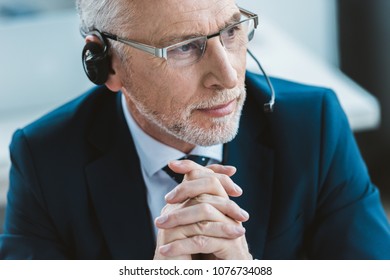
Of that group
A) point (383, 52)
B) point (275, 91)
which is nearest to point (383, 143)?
point (383, 52)

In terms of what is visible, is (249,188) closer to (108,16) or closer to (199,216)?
(199,216)

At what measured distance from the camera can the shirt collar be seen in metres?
0.96

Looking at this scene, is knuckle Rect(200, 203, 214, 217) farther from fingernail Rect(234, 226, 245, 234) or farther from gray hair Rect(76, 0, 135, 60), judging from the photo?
gray hair Rect(76, 0, 135, 60)

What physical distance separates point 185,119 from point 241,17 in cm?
15

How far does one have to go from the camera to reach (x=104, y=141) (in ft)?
3.31

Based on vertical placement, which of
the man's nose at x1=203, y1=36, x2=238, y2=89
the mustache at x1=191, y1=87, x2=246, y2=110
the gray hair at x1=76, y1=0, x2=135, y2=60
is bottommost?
the mustache at x1=191, y1=87, x2=246, y2=110

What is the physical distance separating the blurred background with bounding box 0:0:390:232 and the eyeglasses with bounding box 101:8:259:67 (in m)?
0.77

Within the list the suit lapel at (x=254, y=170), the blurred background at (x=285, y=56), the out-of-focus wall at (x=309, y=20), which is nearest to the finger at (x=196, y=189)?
the suit lapel at (x=254, y=170)

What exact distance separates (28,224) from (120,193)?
0.48 ft

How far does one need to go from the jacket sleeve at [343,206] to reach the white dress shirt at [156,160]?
0.51 feet

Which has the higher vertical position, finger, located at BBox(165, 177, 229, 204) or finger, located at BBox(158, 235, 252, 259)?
finger, located at BBox(165, 177, 229, 204)

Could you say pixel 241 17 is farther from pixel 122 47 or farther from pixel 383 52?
pixel 383 52

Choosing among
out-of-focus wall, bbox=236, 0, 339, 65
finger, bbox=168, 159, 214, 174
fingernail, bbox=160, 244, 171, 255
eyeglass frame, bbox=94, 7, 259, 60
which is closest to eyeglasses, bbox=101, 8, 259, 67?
eyeglass frame, bbox=94, 7, 259, 60
